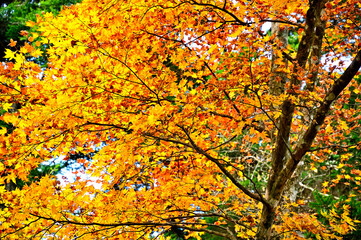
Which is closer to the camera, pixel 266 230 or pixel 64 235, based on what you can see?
pixel 266 230

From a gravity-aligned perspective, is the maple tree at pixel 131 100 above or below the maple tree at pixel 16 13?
below

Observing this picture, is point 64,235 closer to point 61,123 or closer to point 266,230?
point 61,123

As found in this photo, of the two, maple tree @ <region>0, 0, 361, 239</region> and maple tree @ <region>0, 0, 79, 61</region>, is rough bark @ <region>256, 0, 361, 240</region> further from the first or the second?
maple tree @ <region>0, 0, 79, 61</region>

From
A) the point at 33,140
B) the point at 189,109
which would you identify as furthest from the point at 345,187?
the point at 33,140

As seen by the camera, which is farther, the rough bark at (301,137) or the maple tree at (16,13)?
the maple tree at (16,13)

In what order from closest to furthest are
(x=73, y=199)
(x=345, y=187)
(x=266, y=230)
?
(x=266, y=230)
(x=73, y=199)
(x=345, y=187)

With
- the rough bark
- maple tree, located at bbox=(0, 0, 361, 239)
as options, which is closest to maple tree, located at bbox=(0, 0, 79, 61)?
maple tree, located at bbox=(0, 0, 361, 239)

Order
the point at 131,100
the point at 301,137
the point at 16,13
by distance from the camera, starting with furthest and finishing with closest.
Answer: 1. the point at 16,13
2. the point at 131,100
3. the point at 301,137

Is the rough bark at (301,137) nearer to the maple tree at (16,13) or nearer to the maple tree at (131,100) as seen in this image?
the maple tree at (131,100)

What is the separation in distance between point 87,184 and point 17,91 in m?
1.89

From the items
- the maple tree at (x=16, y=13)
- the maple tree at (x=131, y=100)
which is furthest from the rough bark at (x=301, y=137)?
the maple tree at (x=16, y=13)

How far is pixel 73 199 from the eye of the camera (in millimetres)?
3545

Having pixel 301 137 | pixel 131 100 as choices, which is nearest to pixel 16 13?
pixel 131 100

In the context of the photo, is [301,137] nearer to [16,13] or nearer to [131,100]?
[131,100]
